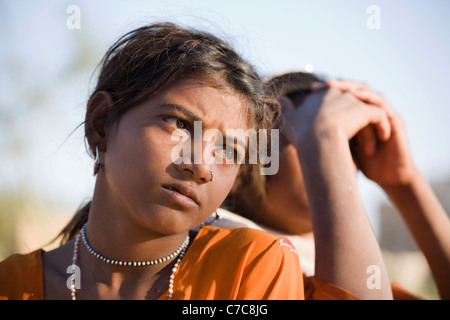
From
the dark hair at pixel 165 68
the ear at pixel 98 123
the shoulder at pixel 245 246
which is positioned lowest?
the shoulder at pixel 245 246

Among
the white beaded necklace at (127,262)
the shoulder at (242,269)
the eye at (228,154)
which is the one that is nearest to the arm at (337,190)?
the shoulder at (242,269)

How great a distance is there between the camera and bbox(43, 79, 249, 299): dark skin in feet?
4.32

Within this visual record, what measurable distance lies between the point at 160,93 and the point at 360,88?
1.02m

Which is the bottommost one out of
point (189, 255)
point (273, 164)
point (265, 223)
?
point (265, 223)

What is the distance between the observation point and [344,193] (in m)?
1.65

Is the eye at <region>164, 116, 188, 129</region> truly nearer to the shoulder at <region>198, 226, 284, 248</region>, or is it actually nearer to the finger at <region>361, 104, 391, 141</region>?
the shoulder at <region>198, 226, 284, 248</region>

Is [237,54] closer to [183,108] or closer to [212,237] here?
[183,108]

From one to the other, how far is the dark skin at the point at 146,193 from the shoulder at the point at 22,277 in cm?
4

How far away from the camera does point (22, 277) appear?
1.55 metres

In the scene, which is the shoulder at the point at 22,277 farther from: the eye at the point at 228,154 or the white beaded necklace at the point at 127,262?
the eye at the point at 228,154

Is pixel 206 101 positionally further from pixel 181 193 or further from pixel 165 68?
pixel 181 193

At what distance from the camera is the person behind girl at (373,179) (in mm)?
2006

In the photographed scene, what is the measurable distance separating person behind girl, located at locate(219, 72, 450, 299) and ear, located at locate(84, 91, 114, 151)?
688 millimetres

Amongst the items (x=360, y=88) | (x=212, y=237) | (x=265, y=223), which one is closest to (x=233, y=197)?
(x=265, y=223)
